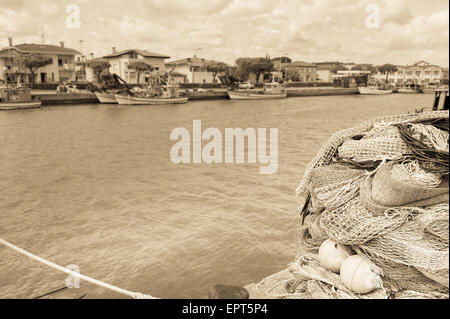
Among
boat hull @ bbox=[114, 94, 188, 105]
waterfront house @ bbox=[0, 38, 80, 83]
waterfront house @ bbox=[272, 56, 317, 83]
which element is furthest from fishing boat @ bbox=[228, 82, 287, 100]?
waterfront house @ bbox=[272, 56, 317, 83]

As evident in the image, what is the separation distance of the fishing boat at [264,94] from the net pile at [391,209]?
4915cm

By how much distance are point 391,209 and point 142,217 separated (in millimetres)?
6773

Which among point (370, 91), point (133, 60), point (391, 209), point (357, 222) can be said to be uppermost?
point (133, 60)

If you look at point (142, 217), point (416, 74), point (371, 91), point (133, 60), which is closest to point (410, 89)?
point (371, 91)

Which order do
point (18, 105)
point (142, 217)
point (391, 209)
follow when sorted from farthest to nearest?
point (18, 105), point (142, 217), point (391, 209)

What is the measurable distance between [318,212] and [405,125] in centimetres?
127

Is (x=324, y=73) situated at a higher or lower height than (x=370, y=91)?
higher

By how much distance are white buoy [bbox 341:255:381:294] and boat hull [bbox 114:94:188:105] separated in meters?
41.3

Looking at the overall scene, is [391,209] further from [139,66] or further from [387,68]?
[387,68]

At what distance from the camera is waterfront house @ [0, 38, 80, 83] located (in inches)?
2064

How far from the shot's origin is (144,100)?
4366cm

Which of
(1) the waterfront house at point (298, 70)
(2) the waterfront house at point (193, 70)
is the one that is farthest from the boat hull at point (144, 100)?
(1) the waterfront house at point (298, 70)
